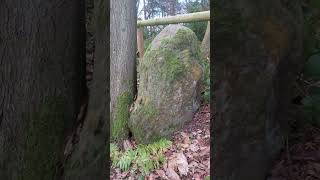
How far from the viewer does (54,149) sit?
3.14 ft

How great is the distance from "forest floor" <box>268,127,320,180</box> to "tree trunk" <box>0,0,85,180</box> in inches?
28.3

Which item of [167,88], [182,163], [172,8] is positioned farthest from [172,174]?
[172,8]

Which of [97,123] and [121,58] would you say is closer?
[97,123]

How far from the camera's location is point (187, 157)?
436cm

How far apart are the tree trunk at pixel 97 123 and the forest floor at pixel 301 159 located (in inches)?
23.1

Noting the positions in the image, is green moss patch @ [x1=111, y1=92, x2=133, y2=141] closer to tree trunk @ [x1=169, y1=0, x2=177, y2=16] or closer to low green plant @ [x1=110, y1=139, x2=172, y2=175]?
low green plant @ [x1=110, y1=139, x2=172, y2=175]

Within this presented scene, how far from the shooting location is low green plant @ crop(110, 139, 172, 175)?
4418 mm

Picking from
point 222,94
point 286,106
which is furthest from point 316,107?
point 222,94

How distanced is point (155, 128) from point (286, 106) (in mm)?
3738

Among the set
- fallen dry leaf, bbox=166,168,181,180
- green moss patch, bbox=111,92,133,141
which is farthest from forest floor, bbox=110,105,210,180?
green moss patch, bbox=111,92,133,141

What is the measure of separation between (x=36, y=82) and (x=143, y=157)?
373cm

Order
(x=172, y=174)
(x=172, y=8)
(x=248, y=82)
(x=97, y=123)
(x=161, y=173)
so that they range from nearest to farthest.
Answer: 1. (x=97, y=123)
2. (x=248, y=82)
3. (x=172, y=174)
4. (x=161, y=173)
5. (x=172, y=8)

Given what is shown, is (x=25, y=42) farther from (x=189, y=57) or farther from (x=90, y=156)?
(x=189, y=57)

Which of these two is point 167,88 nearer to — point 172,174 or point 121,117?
point 121,117
